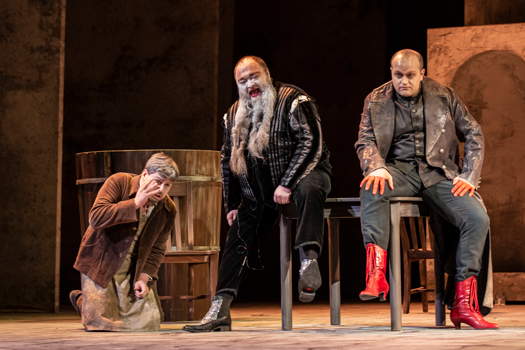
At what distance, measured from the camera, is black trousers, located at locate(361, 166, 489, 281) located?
5.04 metres

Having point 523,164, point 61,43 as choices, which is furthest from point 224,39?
point 523,164

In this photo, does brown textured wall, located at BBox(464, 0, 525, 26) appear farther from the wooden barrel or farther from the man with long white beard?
the man with long white beard

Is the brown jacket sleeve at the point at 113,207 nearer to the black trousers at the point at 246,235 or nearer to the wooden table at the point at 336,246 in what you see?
the black trousers at the point at 246,235

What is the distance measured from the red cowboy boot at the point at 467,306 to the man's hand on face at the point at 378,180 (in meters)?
0.60

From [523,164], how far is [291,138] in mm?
3269

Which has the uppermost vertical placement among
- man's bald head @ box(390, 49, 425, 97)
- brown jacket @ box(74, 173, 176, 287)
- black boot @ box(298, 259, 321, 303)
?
man's bald head @ box(390, 49, 425, 97)

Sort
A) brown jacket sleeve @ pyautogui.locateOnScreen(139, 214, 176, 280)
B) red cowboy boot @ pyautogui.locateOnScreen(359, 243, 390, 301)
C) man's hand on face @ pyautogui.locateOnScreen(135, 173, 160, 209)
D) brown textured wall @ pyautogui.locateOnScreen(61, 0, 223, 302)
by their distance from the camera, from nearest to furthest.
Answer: red cowboy boot @ pyautogui.locateOnScreen(359, 243, 390, 301), man's hand on face @ pyautogui.locateOnScreen(135, 173, 160, 209), brown jacket sleeve @ pyautogui.locateOnScreen(139, 214, 176, 280), brown textured wall @ pyautogui.locateOnScreen(61, 0, 223, 302)

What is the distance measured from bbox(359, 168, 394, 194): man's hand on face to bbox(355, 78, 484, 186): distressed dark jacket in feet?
0.18

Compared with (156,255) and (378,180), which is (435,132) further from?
(156,255)

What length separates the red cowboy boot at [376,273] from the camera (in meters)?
4.91

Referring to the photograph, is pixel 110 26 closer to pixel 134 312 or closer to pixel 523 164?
pixel 523 164

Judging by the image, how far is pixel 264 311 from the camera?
7641mm

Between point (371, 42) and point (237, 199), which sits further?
point (371, 42)

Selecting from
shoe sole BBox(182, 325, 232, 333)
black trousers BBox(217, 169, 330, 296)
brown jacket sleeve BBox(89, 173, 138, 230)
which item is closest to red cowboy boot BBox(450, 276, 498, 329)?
black trousers BBox(217, 169, 330, 296)
